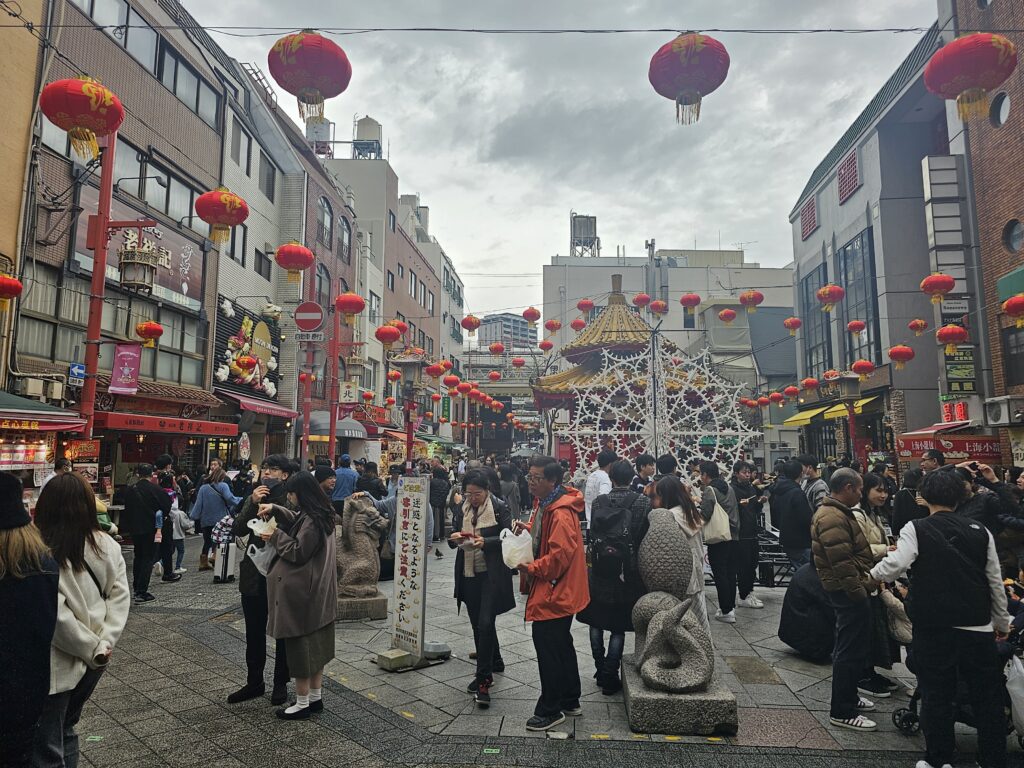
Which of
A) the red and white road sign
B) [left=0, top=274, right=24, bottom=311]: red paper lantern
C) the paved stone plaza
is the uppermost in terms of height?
the red and white road sign

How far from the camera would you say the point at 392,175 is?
3550 centimetres

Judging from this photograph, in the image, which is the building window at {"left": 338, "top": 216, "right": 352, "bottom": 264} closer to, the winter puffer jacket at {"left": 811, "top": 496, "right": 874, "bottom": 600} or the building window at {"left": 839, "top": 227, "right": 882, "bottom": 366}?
the building window at {"left": 839, "top": 227, "right": 882, "bottom": 366}

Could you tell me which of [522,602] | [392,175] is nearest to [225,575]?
[522,602]

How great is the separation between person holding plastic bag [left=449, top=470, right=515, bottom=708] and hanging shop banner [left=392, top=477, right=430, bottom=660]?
0.47 m

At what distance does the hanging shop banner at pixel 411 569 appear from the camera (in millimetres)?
5793

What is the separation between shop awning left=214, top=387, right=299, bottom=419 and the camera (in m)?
19.0

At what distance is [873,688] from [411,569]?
13.8ft

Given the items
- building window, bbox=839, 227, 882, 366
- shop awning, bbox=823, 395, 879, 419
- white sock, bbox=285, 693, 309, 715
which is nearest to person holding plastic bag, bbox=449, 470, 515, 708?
white sock, bbox=285, 693, 309, 715

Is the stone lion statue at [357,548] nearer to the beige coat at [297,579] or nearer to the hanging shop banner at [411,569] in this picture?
the hanging shop banner at [411,569]

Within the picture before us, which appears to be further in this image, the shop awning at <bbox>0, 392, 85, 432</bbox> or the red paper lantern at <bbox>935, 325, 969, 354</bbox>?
the red paper lantern at <bbox>935, 325, 969, 354</bbox>

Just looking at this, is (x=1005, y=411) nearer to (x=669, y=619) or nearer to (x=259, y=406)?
(x=669, y=619)

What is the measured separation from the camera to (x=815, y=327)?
28.1 metres

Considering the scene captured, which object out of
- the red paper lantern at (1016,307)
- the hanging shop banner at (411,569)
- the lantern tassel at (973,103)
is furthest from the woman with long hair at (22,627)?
the red paper lantern at (1016,307)

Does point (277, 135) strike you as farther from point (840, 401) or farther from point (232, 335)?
point (840, 401)
